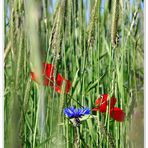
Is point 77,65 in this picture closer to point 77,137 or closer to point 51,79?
point 51,79

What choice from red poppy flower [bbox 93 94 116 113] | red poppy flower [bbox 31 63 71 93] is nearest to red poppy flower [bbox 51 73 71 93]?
red poppy flower [bbox 31 63 71 93]

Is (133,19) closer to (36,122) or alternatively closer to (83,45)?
(83,45)

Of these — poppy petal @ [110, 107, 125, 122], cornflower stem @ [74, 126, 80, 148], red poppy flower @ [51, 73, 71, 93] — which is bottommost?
cornflower stem @ [74, 126, 80, 148]

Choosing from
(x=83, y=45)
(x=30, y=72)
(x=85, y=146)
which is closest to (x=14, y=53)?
(x=30, y=72)

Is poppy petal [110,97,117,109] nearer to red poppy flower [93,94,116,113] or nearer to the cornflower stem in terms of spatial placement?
red poppy flower [93,94,116,113]

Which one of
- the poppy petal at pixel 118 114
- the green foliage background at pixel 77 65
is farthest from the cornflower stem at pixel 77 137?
the poppy petal at pixel 118 114

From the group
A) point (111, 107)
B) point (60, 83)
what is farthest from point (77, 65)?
point (111, 107)
